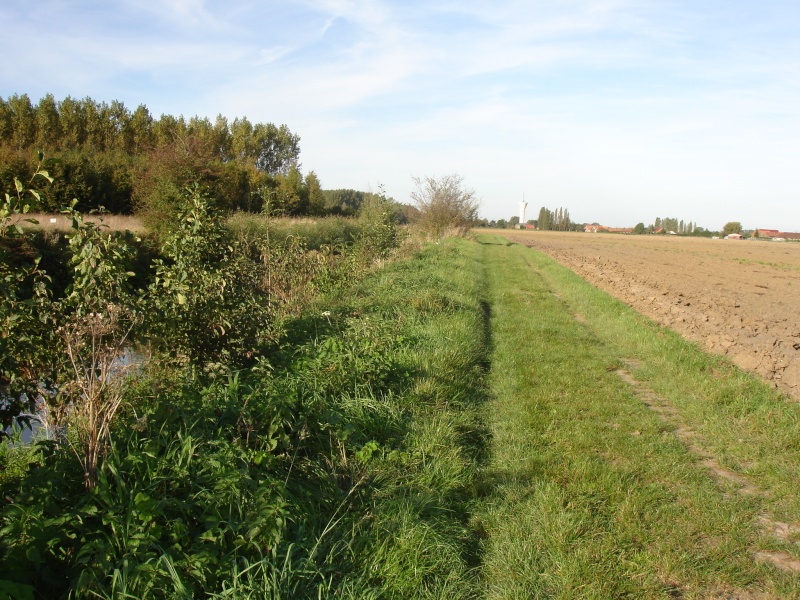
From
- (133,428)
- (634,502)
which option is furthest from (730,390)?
(133,428)

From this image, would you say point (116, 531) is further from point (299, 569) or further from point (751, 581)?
point (751, 581)

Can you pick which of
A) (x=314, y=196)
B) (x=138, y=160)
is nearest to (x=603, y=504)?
(x=138, y=160)

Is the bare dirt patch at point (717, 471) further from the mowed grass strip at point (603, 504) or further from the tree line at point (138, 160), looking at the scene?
the tree line at point (138, 160)

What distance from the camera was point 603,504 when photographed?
4082 millimetres

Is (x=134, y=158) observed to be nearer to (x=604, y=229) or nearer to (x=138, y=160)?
(x=138, y=160)

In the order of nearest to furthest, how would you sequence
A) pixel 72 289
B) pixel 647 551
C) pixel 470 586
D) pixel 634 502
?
pixel 470 586 → pixel 647 551 → pixel 634 502 → pixel 72 289

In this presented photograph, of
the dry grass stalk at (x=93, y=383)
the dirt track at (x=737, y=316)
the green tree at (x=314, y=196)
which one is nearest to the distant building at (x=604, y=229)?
the green tree at (x=314, y=196)

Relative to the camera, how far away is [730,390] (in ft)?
22.3

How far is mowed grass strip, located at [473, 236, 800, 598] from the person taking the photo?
10.7ft

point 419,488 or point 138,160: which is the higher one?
point 138,160

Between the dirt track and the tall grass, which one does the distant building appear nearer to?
the dirt track

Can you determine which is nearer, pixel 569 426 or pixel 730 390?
pixel 569 426

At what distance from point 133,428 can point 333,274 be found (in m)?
8.19

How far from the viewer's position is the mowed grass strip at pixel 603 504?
3.26 m
